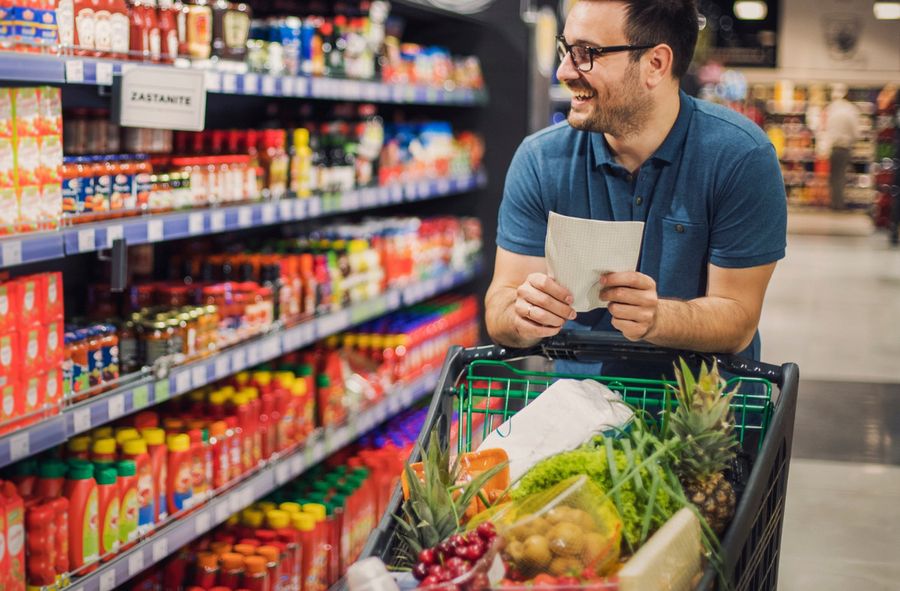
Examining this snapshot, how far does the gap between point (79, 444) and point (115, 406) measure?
0.27m

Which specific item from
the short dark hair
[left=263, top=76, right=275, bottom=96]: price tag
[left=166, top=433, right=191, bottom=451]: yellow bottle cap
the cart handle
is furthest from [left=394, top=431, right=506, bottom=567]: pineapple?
[left=263, top=76, right=275, bottom=96]: price tag

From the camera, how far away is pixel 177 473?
3215 mm

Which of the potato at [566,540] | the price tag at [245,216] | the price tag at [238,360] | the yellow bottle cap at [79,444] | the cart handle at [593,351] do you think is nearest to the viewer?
the potato at [566,540]

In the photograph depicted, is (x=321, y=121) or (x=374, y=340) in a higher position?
(x=321, y=121)

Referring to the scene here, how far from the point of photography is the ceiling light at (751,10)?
2134 centimetres

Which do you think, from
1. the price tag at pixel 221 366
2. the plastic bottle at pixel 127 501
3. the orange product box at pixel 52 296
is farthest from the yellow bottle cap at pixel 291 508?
the orange product box at pixel 52 296

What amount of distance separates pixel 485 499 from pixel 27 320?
143 centimetres

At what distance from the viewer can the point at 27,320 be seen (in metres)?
2.63

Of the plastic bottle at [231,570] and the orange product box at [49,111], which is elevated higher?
the orange product box at [49,111]

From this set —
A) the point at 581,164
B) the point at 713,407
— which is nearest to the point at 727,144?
the point at 581,164

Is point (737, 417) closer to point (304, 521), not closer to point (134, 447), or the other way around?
point (134, 447)

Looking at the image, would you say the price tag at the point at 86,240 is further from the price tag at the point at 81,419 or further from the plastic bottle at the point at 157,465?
the plastic bottle at the point at 157,465

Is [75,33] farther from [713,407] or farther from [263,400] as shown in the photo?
[713,407]

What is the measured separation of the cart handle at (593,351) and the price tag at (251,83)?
1782 mm
